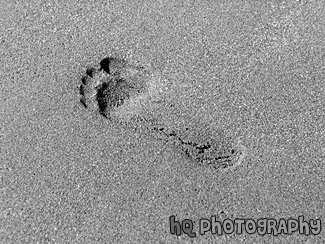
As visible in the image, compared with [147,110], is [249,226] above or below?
below

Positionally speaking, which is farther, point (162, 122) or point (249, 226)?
point (162, 122)

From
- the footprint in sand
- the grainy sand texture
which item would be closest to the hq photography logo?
the grainy sand texture

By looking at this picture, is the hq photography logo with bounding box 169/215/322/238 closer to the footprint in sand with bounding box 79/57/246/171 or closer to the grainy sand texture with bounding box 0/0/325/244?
the grainy sand texture with bounding box 0/0/325/244

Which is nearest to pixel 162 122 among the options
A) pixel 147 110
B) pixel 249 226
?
pixel 147 110

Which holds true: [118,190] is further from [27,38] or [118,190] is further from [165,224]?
[27,38]

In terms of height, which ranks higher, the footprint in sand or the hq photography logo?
the footprint in sand

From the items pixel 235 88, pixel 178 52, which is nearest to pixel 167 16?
pixel 178 52

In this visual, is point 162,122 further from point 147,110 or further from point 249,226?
point 249,226
